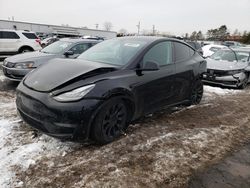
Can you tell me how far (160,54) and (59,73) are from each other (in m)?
1.99

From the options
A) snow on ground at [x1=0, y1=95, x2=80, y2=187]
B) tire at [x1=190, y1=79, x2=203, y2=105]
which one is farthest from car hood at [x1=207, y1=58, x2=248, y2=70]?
snow on ground at [x1=0, y1=95, x2=80, y2=187]

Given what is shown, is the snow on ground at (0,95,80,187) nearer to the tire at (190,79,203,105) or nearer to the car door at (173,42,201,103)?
the car door at (173,42,201,103)

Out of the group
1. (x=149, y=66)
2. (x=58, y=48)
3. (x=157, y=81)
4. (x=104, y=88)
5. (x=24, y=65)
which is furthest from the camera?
(x=58, y=48)

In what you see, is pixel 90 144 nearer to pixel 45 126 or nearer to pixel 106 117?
pixel 106 117

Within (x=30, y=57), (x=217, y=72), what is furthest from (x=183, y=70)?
(x=30, y=57)

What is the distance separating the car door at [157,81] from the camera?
440 centimetres

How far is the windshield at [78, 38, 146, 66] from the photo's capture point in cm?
447

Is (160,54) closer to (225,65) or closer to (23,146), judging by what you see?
(23,146)

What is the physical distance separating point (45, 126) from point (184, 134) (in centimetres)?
235

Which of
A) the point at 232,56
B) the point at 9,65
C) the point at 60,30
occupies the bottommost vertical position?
the point at 60,30

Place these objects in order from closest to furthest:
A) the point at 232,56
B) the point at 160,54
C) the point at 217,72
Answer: the point at 160,54, the point at 217,72, the point at 232,56

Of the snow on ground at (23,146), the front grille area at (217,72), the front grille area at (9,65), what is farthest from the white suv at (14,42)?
the snow on ground at (23,146)

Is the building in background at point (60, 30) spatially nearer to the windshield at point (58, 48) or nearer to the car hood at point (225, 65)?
the car hood at point (225, 65)

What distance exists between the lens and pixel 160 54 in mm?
4961
